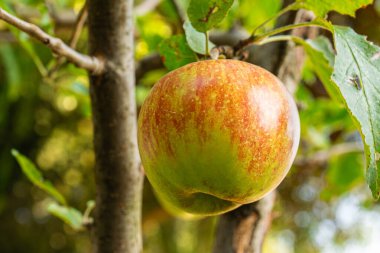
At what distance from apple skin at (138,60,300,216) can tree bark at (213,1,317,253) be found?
0.22 metres

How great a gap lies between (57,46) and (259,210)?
331mm

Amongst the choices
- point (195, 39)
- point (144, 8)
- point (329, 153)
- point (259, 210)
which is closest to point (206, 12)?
point (195, 39)

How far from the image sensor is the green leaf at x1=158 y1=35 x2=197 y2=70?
0.54 m

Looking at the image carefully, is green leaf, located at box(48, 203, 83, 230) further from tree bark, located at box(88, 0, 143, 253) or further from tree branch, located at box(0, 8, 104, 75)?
tree branch, located at box(0, 8, 104, 75)

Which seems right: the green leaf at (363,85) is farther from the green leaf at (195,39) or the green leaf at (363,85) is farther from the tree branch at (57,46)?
the tree branch at (57,46)

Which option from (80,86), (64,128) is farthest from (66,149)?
(80,86)

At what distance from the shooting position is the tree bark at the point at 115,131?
54cm

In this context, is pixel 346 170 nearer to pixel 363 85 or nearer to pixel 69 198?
pixel 363 85

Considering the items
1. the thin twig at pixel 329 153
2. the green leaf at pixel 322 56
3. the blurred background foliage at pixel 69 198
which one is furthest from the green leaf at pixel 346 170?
the blurred background foliage at pixel 69 198

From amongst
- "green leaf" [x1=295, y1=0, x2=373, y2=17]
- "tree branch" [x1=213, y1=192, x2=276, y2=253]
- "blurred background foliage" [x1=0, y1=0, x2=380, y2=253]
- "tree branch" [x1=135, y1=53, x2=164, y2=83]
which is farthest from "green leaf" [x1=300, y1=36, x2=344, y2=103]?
"blurred background foliage" [x1=0, y1=0, x2=380, y2=253]

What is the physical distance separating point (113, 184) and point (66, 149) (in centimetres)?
258

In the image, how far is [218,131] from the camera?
1.29 ft

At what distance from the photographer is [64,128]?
3.07 metres

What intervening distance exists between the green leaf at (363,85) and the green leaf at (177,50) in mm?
163
